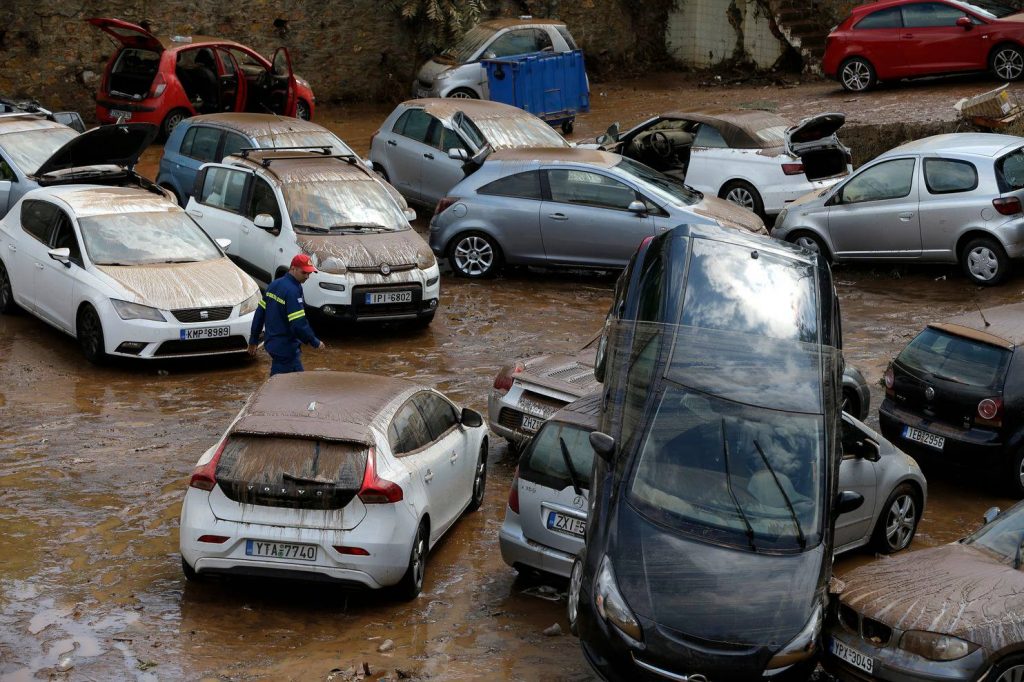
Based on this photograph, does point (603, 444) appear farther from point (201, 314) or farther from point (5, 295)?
point (5, 295)

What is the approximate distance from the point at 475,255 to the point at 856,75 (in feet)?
31.8

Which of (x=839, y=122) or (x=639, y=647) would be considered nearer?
(x=639, y=647)

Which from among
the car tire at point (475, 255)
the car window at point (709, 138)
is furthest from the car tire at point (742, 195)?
the car tire at point (475, 255)

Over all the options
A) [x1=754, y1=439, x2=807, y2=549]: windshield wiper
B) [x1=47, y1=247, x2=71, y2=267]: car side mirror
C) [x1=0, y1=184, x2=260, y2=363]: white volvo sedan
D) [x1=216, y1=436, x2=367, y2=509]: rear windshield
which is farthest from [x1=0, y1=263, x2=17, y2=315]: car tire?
[x1=754, y1=439, x2=807, y2=549]: windshield wiper

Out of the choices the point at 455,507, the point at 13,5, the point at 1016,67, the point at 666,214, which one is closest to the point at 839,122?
the point at 666,214

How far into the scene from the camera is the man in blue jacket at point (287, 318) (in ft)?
37.8

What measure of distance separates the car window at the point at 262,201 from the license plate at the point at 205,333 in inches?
84.3

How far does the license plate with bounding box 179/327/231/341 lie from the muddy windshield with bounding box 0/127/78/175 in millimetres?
5225

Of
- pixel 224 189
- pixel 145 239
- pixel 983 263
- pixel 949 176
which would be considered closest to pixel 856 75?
pixel 949 176

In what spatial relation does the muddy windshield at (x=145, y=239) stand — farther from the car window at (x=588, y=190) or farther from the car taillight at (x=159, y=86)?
the car taillight at (x=159, y=86)

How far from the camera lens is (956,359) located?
1086 cm

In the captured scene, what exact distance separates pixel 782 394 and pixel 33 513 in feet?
18.2

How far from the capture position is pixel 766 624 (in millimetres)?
6902

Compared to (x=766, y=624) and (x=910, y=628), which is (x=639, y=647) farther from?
(x=910, y=628)
